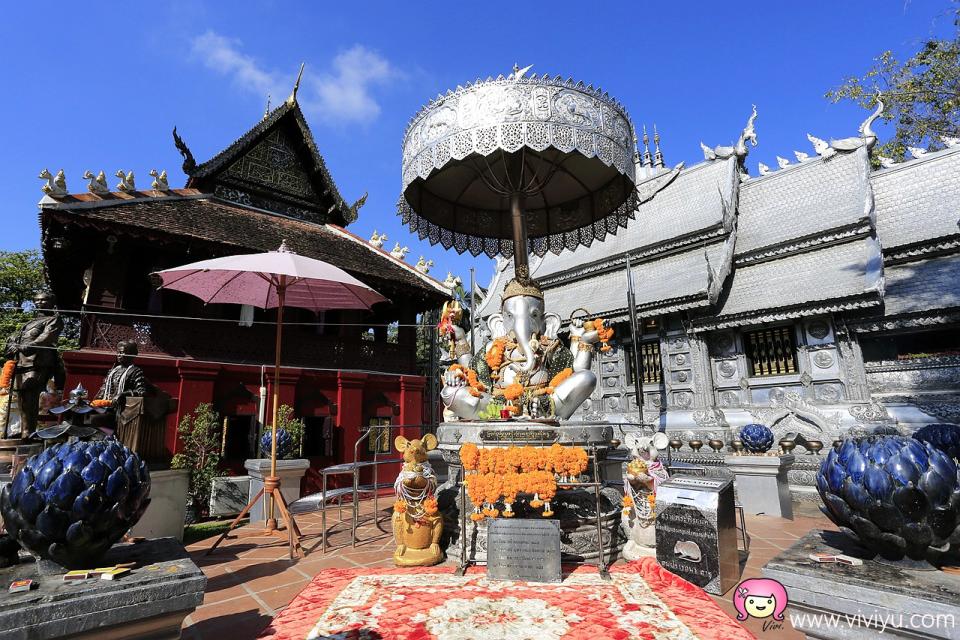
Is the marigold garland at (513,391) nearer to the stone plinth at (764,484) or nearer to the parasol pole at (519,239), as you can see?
the parasol pole at (519,239)

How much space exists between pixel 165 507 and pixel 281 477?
195 centimetres

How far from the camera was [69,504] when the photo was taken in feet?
6.97

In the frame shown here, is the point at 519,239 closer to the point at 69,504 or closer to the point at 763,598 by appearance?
the point at 763,598

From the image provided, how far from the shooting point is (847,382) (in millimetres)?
11422

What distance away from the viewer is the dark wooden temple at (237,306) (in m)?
9.52

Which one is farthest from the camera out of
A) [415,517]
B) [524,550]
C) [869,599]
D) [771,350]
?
[771,350]

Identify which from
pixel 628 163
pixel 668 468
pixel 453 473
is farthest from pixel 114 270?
pixel 668 468

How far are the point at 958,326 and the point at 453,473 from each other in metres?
13.3

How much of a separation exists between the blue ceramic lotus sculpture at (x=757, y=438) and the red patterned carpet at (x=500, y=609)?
170 inches

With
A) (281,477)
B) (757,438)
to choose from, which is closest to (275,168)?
(281,477)

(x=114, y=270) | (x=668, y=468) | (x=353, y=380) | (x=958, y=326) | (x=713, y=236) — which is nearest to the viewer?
(x=668, y=468)

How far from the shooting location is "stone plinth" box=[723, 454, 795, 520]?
7020mm

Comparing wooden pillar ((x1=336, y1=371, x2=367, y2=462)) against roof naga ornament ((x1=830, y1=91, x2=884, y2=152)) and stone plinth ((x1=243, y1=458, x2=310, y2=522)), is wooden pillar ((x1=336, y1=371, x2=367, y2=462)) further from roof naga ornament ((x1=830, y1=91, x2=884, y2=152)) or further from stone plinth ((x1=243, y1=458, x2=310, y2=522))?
roof naga ornament ((x1=830, y1=91, x2=884, y2=152))

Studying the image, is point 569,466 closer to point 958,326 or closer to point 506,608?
point 506,608
